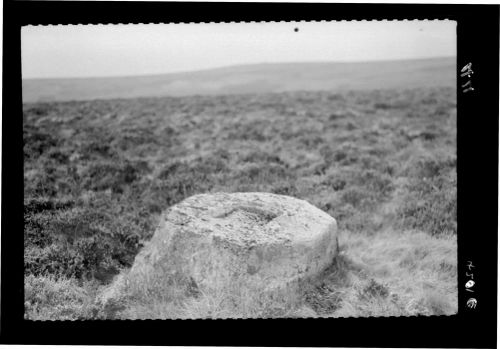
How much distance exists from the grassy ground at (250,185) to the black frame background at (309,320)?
0.63 ft

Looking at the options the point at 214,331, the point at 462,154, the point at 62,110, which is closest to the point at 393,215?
the point at 462,154

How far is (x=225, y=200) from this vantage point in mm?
5926

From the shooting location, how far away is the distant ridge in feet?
47.3

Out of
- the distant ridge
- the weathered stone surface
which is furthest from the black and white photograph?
the distant ridge

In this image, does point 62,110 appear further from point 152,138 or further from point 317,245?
point 317,245

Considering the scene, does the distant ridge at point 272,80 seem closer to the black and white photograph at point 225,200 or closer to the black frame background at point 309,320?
the black and white photograph at point 225,200

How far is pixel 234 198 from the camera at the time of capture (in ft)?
19.7

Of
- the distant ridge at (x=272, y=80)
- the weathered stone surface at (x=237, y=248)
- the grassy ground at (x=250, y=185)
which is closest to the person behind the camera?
the weathered stone surface at (x=237, y=248)

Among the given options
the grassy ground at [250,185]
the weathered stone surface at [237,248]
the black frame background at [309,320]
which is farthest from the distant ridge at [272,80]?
the weathered stone surface at [237,248]

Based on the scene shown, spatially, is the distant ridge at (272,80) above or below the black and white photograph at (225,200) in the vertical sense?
above

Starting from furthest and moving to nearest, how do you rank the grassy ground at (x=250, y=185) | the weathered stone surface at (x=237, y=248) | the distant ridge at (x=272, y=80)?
the distant ridge at (x=272, y=80)
the grassy ground at (x=250, y=185)
the weathered stone surface at (x=237, y=248)

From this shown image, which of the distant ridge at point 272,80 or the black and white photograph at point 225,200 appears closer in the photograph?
the black and white photograph at point 225,200

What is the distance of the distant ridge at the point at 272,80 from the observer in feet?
47.3

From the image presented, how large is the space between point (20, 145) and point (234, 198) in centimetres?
286
